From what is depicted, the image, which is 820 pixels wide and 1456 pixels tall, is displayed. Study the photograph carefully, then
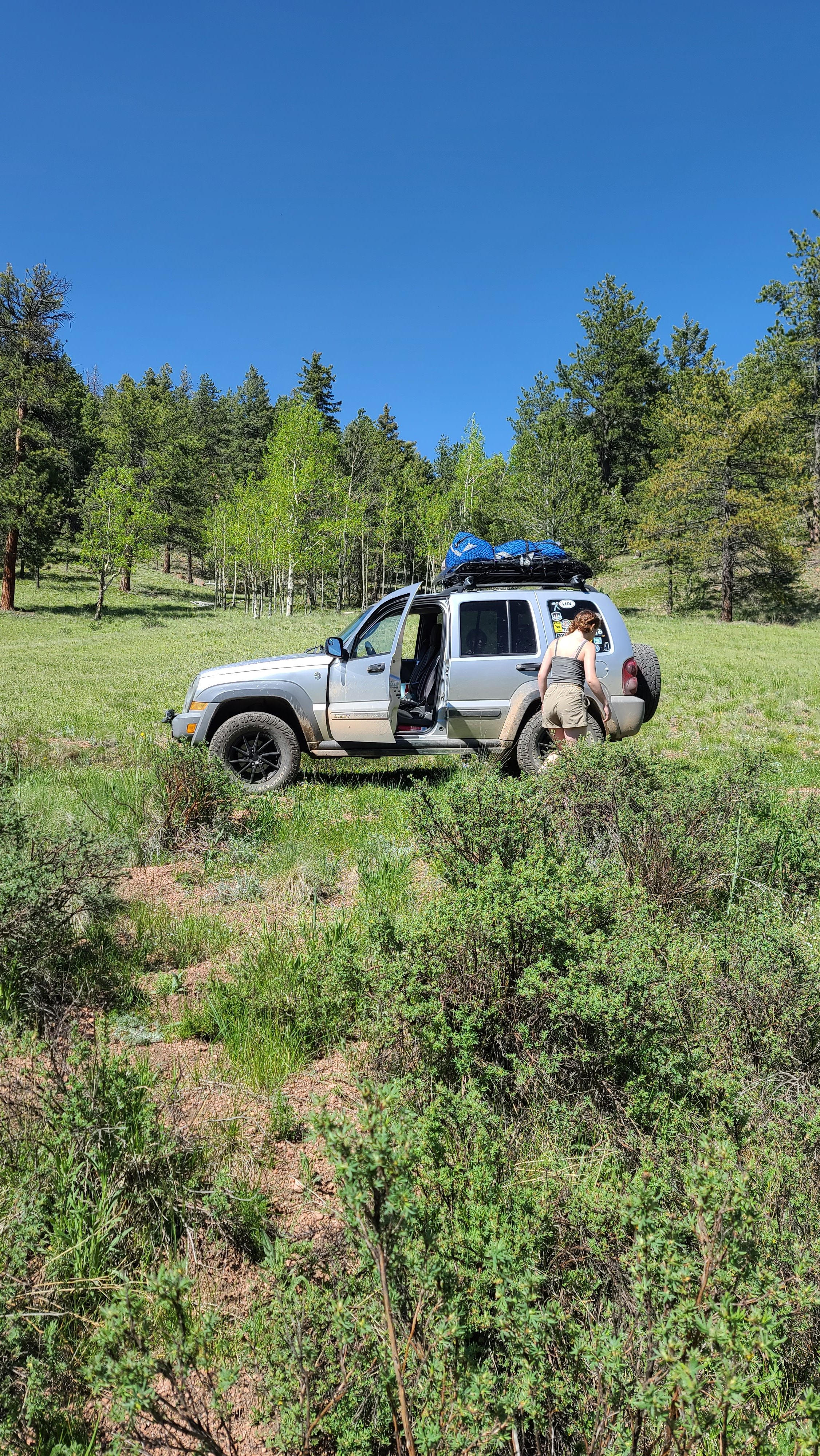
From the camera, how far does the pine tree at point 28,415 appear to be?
3038 centimetres

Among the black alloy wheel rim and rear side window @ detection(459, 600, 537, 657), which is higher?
rear side window @ detection(459, 600, 537, 657)

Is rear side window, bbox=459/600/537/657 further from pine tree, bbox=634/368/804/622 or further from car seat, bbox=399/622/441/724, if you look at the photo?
pine tree, bbox=634/368/804/622

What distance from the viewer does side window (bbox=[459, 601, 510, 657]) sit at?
24.0ft

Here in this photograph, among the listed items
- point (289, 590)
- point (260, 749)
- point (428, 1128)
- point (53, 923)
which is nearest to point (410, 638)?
point (289, 590)

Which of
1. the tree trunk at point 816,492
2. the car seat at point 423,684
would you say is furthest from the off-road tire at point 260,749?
the tree trunk at point 816,492

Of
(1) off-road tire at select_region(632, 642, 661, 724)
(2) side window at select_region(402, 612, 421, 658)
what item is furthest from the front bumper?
(2) side window at select_region(402, 612, 421, 658)

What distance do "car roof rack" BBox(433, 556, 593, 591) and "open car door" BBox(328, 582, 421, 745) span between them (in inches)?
38.2

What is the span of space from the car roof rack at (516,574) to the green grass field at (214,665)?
2603 millimetres

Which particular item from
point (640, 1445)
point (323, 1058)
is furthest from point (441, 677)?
point (640, 1445)

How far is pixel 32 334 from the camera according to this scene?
101 ft

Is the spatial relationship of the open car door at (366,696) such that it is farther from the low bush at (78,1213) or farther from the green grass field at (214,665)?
the low bush at (78,1213)

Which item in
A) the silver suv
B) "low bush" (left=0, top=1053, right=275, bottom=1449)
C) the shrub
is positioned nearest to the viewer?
"low bush" (left=0, top=1053, right=275, bottom=1449)

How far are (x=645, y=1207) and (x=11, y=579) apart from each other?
36.4 metres

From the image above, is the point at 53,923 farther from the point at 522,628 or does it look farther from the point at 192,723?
the point at 522,628
